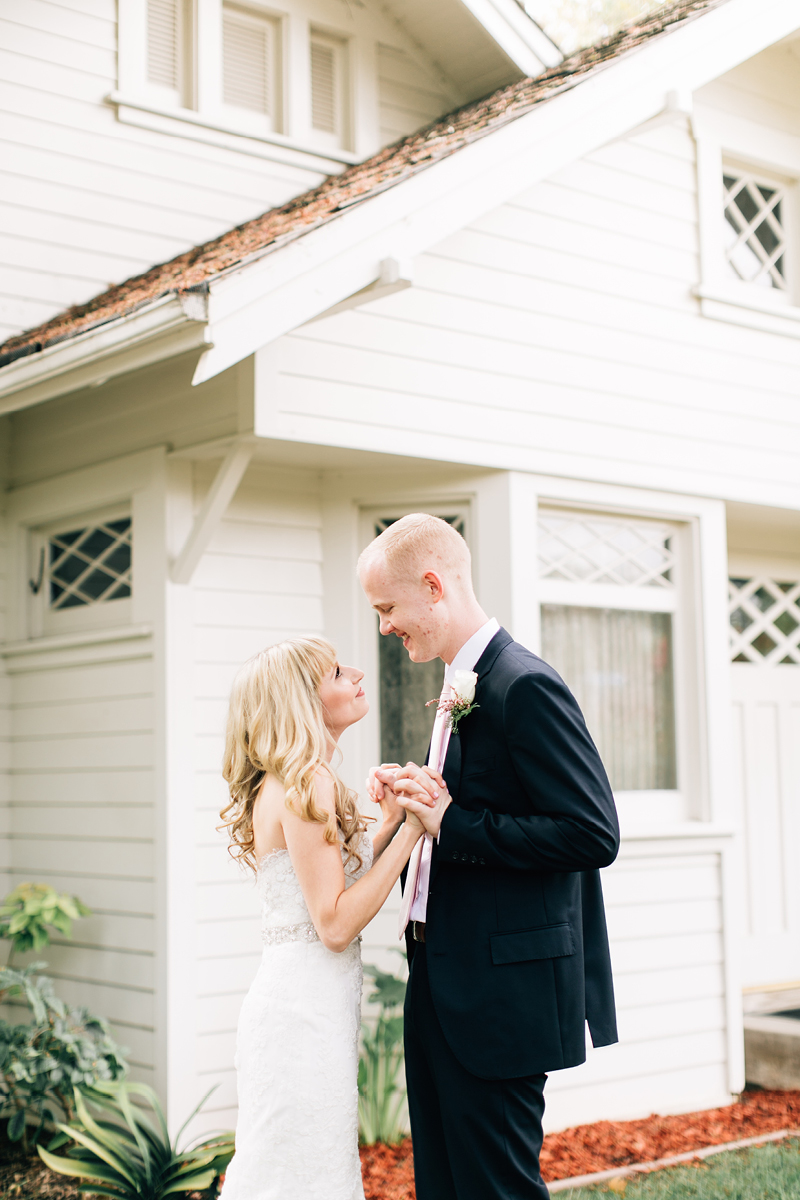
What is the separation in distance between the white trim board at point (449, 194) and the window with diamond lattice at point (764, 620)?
11.1 feet

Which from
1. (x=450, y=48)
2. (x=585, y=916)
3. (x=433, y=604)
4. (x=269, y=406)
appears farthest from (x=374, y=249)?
(x=450, y=48)

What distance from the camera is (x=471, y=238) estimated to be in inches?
219

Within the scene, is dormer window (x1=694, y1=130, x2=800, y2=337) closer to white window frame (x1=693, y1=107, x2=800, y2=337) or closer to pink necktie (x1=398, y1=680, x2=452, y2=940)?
white window frame (x1=693, y1=107, x2=800, y2=337)

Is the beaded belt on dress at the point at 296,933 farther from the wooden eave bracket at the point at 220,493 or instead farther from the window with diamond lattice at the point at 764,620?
the window with diamond lattice at the point at 764,620

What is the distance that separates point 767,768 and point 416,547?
545 centimetres

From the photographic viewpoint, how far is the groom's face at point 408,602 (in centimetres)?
265

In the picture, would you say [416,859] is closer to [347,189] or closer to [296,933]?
[296,933]

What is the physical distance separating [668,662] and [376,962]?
2301 millimetres

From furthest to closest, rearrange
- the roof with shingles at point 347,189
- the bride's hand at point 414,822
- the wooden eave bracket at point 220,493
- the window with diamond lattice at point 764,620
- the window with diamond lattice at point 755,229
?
the window with diamond lattice at point 764,620 < the window with diamond lattice at point 755,229 < the wooden eave bracket at point 220,493 < the roof with shingles at point 347,189 < the bride's hand at point 414,822

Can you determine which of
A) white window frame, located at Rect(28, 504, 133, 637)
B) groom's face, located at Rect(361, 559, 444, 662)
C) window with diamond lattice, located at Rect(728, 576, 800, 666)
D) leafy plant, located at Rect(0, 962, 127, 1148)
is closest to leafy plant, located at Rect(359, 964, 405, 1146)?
leafy plant, located at Rect(0, 962, 127, 1148)

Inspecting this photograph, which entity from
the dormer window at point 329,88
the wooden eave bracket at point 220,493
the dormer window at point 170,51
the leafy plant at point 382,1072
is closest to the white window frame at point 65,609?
the wooden eave bracket at point 220,493

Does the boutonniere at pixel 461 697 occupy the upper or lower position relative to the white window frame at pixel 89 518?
lower

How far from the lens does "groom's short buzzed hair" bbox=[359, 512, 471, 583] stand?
264 centimetres

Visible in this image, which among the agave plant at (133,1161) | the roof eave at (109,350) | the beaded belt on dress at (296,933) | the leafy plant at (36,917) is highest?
the roof eave at (109,350)
